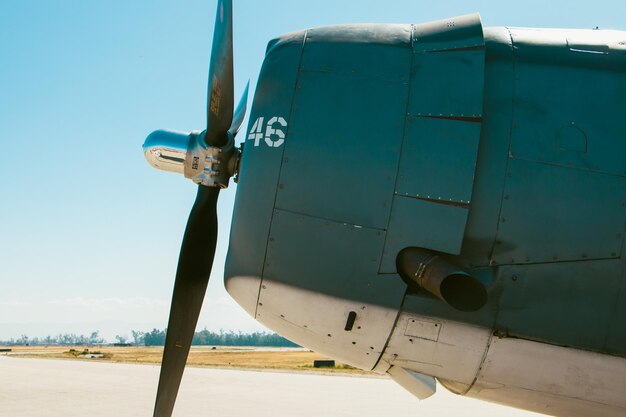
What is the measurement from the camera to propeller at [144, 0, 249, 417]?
6711 mm

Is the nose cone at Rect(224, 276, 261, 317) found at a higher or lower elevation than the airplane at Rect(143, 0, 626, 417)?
lower

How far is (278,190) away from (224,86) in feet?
5.86

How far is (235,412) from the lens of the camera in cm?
1368

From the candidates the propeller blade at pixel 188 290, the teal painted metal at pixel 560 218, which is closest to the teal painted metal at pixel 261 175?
the propeller blade at pixel 188 290

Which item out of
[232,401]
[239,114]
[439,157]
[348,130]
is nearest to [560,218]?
[439,157]

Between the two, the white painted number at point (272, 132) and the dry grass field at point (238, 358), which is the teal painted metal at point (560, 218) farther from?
→ the dry grass field at point (238, 358)

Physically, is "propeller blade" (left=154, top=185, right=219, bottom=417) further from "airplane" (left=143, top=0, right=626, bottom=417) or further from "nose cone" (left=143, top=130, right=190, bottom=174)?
"airplane" (left=143, top=0, right=626, bottom=417)

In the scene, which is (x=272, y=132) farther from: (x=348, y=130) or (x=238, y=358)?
(x=238, y=358)

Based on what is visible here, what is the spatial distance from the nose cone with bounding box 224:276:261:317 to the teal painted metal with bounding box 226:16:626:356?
14cm

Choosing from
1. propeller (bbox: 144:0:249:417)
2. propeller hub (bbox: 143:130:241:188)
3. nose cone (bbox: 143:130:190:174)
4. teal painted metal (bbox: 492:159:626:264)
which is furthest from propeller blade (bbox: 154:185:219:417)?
teal painted metal (bbox: 492:159:626:264)

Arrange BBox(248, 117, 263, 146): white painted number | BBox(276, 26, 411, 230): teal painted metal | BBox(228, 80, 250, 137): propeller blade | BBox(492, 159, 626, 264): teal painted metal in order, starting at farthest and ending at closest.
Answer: BBox(228, 80, 250, 137): propeller blade → BBox(248, 117, 263, 146): white painted number → BBox(276, 26, 411, 230): teal painted metal → BBox(492, 159, 626, 264): teal painted metal

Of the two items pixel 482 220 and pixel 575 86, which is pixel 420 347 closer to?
pixel 482 220

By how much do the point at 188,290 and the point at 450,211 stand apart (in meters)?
3.51

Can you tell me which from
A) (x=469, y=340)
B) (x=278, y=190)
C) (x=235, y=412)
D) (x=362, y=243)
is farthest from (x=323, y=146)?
(x=235, y=412)
